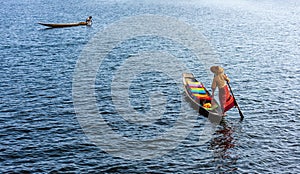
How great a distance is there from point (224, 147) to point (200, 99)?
27.9 feet

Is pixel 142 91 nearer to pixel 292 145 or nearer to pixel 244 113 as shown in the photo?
pixel 244 113

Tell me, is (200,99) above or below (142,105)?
above

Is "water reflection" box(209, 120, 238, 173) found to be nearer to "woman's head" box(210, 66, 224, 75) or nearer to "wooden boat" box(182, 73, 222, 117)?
"wooden boat" box(182, 73, 222, 117)

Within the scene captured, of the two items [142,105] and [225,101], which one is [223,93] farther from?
[142,105]

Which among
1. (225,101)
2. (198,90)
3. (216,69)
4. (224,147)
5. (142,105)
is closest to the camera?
(224,147)

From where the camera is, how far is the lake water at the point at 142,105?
28.3 metres

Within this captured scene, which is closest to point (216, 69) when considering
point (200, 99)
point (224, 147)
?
point (200, 99)

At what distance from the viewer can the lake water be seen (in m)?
28.3

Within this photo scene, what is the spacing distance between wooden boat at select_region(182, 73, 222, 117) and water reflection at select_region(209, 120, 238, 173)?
1.56 metres

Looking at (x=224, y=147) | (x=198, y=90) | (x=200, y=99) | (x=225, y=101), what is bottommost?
(x=224, y=147)

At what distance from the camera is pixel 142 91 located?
43375 millimetres

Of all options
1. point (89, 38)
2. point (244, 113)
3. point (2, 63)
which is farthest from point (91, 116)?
point (89, 38)

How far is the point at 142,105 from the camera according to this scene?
3903 centimetres

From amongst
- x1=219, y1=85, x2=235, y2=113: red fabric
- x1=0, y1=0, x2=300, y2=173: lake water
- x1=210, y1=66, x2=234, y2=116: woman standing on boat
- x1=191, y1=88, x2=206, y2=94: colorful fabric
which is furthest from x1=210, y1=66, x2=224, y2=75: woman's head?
x1=191, y1=88, x2=206, y2=94: colorful fabric
